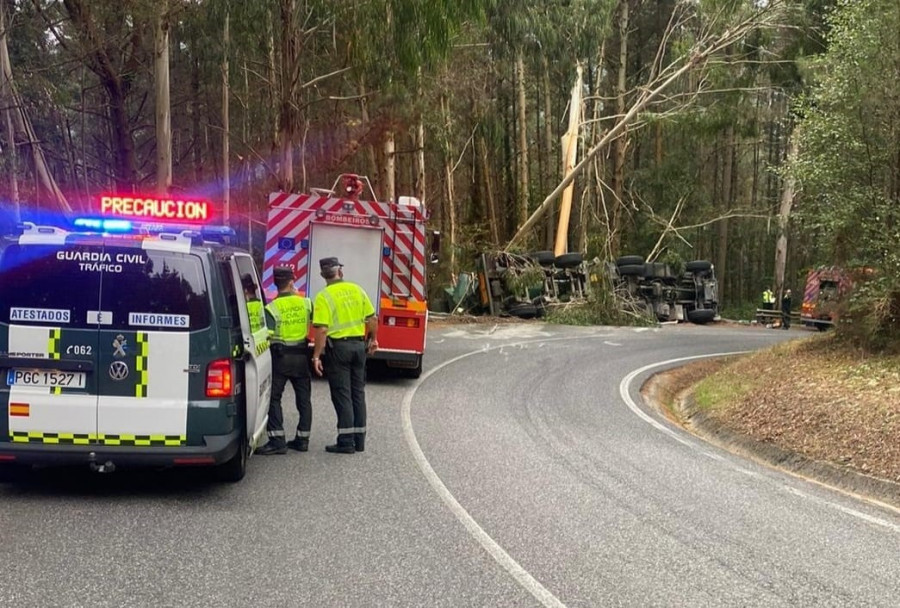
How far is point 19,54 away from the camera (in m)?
25.3

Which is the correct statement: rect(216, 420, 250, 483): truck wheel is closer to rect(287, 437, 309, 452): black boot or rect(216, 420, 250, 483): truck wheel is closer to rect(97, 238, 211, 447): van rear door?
rect(97, 238, 211, 447): van rear door

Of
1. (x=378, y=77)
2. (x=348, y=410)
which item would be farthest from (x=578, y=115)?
(x=348, y=410)

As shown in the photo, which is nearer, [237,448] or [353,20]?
[237,448]

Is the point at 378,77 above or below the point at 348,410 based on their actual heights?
above

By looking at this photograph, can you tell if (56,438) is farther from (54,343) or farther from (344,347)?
(344,347)

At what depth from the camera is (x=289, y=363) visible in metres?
7.72

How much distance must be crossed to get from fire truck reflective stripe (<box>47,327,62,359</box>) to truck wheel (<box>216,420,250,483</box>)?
1.38 m

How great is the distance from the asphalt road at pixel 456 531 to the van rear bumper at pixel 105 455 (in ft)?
1.12

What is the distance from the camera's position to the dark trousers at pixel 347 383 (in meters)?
7.69

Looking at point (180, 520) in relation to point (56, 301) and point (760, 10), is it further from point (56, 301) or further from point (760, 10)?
point (760, 10)

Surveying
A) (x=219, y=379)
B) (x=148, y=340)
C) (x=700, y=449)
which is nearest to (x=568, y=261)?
(x=700, y=449)

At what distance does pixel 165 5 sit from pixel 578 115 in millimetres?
18353

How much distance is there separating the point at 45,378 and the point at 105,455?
0.65m

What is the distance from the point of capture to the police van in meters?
5.56
